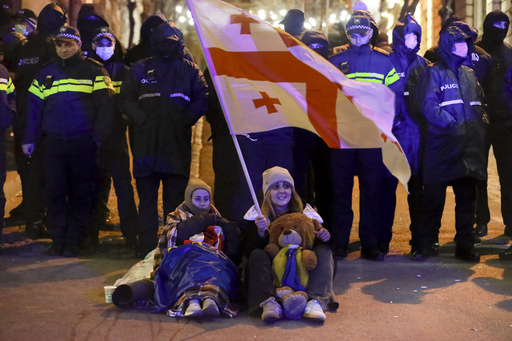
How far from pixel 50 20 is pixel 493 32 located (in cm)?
491

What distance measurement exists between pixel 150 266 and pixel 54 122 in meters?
2.17

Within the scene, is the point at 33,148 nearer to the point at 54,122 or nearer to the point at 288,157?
the point at 54,122

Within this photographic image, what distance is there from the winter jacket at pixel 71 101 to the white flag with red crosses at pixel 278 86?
2.25 metres

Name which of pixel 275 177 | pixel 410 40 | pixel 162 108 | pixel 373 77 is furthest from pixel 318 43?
pixel 275 177

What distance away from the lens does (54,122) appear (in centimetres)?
771

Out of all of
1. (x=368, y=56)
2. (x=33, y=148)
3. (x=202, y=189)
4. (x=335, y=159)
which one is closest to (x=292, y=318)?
(x=202, y=189)

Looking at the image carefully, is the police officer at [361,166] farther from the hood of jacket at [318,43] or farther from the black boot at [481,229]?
the black boot at [481,229]

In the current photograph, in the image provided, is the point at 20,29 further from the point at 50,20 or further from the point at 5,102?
the point at 5,102

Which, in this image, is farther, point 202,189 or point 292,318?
point 202,189

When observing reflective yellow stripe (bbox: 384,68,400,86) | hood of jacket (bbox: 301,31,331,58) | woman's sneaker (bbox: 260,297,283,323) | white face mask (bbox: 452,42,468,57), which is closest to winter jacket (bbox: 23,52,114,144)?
hood of jacket (bbox: 301,31,331,58)

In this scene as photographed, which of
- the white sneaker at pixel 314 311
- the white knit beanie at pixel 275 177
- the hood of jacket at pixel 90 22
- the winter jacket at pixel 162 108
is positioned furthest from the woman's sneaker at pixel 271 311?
the hood of jacket at pixel 90 22

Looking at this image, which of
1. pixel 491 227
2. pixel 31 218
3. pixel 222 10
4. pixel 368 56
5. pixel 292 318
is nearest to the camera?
pixel 292 318

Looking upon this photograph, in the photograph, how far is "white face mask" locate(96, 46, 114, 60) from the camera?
8.27 metres

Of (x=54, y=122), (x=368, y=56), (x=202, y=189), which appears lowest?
(x=202, y=189)
